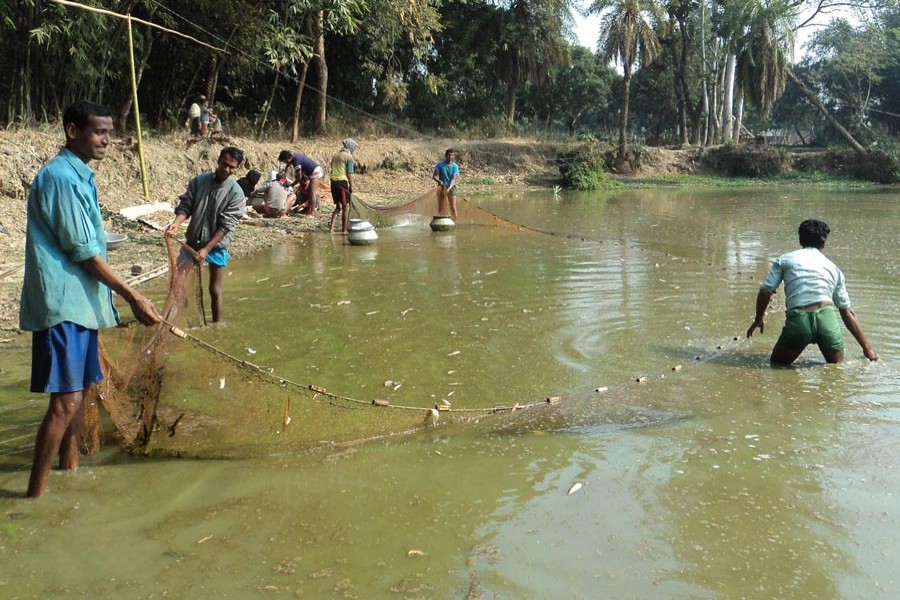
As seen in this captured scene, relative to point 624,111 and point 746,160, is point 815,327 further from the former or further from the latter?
point 746,160

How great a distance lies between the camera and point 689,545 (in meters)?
2.93

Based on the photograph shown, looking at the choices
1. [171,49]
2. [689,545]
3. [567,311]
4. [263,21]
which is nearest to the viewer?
[689,545]

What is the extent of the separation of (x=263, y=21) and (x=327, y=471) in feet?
53.4

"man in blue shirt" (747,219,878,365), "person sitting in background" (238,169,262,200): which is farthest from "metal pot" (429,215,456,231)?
"man in blue shirt" (747,219,878,365)

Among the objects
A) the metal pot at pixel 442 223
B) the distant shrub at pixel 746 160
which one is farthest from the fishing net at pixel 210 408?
the distant shrub at pixel 746 160

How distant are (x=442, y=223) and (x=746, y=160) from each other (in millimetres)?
23810

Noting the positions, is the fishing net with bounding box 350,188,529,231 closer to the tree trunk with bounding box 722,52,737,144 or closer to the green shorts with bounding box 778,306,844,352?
the green shorts with bounding box 778,306,844,352

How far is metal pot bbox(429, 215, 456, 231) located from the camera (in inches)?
507

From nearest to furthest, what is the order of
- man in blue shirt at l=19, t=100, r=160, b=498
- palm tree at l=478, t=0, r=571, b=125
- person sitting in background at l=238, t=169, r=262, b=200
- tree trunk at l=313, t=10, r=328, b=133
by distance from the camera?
man in blue shirt at l=19, t=100, r=160, b=498 → person sitting in background at l=238, t=169, r=262, b=200 → tree trunk at l=313, t=10, r=328, b=133 → palm tree at l=478, t=0, r=571, b=125

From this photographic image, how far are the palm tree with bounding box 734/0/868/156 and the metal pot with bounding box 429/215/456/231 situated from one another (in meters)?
23.7

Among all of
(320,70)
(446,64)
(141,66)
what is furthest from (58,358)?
(446,64)

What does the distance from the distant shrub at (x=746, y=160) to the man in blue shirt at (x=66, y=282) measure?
32.5 meters

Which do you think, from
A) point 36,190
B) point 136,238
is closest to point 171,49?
point 136,238

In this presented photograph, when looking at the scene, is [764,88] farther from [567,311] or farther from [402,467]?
[402,467]
